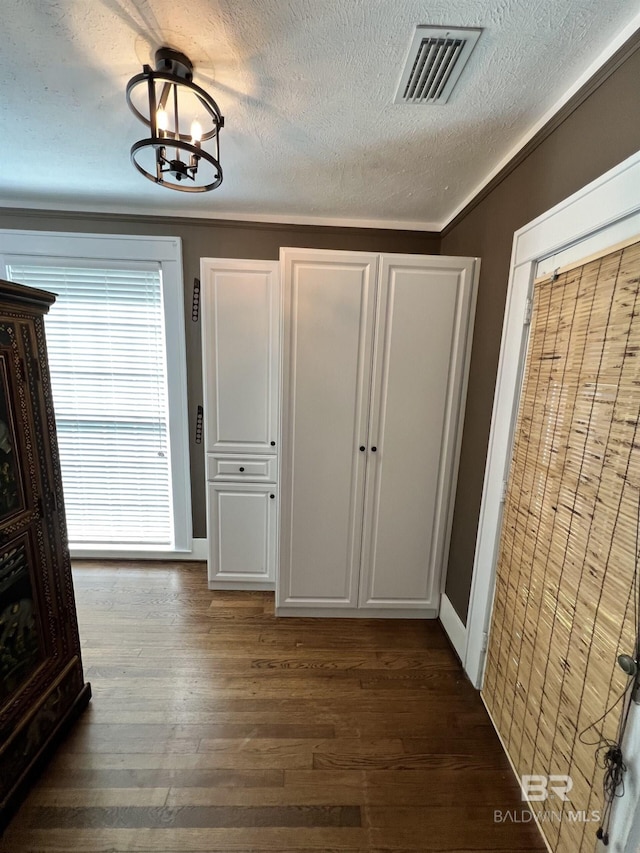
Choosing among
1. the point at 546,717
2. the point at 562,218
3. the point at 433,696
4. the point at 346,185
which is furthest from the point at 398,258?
the point at 433,696

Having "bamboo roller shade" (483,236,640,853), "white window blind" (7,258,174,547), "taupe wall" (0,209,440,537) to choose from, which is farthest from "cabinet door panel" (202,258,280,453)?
"bamboo roller shade" (483,236,640,853)

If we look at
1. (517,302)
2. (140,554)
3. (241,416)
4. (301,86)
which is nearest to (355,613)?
(241,416)

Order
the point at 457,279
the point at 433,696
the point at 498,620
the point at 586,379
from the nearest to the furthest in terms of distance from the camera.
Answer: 1. the point at 586,379
2. the point at 498,620
3. the point at 433,696
4. the point at 457,279

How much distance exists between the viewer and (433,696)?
171cm

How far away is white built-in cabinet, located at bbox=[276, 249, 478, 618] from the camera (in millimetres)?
1828

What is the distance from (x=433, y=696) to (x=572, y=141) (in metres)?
2.36

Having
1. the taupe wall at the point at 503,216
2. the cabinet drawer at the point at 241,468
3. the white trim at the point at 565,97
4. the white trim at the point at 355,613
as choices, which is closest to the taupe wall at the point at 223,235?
the taupe wall at the point at 503,216

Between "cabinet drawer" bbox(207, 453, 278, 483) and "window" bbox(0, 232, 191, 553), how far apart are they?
432 mm

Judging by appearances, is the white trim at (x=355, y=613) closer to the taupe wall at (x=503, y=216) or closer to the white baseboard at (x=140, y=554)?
the taupe wall at (x=503, y=216)

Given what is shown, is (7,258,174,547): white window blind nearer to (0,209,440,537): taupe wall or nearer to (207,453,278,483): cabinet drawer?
(0,209,440,537): taupe wall

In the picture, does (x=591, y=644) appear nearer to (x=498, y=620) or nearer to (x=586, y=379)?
(x=498, y=620)

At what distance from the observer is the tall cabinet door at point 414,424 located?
1.83 meters

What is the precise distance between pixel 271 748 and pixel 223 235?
2.80 metres

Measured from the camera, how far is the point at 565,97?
121cm
